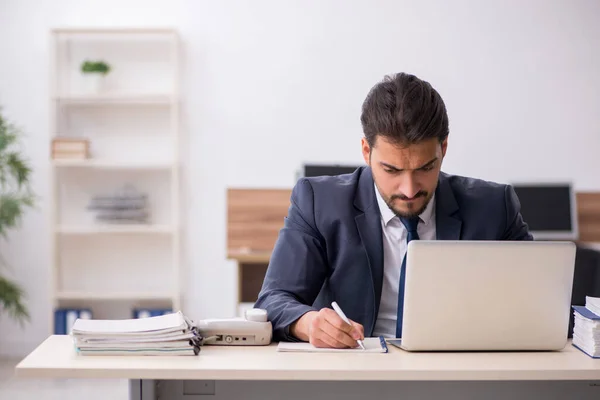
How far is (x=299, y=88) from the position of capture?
4957 mm

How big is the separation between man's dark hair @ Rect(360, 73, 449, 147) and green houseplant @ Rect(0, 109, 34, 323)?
10.4 ft

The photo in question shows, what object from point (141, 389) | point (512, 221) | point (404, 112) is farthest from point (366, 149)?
point (141, 389)

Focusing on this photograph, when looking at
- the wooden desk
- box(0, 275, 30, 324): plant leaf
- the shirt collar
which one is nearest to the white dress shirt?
the shirt collar

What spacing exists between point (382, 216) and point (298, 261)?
0.26 m

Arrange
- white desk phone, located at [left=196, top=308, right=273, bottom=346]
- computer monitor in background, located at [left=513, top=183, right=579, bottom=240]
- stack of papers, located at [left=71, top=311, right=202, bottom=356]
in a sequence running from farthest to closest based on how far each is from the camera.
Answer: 1. computer monitor in background, located at [left=513, top=183, right=579, bottom=240]
2. white desk phone, located at [left=196, top=308, right=273, bottom=346]
3. stack of papers, located at [left=71, top=311, right=202, bottom=356]

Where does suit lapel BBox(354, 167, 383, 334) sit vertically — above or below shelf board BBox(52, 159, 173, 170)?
below

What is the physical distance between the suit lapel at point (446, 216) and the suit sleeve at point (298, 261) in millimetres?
309

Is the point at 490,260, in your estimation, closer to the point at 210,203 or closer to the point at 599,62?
the point at 210,203

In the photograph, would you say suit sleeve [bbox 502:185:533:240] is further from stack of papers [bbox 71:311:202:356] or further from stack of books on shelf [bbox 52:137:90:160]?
stack of books on shelf [bbox 52:137:90:160]

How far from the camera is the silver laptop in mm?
1426

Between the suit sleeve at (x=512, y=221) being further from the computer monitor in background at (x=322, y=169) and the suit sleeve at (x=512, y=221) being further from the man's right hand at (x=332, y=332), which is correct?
the computer monitor in background at (x=322, y=169)

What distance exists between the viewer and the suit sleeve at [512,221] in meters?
1.99

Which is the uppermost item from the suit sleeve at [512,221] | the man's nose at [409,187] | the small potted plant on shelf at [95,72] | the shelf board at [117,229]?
the small potted plant on shelf at [95,72]

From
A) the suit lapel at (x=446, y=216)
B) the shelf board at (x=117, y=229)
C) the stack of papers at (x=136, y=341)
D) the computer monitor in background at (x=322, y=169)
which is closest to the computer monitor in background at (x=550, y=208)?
the computer monitor in background at (x=322, y=169)
